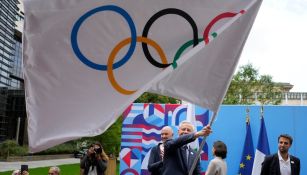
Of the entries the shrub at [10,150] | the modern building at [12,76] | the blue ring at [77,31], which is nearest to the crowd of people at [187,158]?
the blue ring at [77,31]

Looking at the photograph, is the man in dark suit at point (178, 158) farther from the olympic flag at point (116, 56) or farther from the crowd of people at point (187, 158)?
the olympic flag at point (116, 56)

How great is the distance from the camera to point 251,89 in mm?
35844

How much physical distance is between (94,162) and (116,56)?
14.0 ft

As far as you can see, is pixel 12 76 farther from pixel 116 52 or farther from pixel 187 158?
pixel 116 52

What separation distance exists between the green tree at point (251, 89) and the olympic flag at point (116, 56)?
31.0 meters

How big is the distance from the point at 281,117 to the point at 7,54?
127ft

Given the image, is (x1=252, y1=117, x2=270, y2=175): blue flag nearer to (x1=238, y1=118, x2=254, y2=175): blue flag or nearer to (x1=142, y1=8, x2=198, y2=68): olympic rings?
(x1=238, y1=118, x2=254, y2=175): blue flag

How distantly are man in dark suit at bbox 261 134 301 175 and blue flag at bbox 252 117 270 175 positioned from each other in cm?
204

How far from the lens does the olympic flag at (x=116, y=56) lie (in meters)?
3.20

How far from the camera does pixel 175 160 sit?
15.5 ft

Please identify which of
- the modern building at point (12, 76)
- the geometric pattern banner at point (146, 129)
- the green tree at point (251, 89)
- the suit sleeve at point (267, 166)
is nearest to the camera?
the suit sleeve at point (267, 166)

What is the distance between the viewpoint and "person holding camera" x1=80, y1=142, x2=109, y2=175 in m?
7.18

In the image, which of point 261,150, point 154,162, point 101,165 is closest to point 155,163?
point 154,162

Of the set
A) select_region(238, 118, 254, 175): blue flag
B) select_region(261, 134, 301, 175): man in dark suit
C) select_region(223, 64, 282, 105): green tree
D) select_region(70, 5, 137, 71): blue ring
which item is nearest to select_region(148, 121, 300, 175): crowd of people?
select_region(261, 134, 301, 175): man in dark suit
